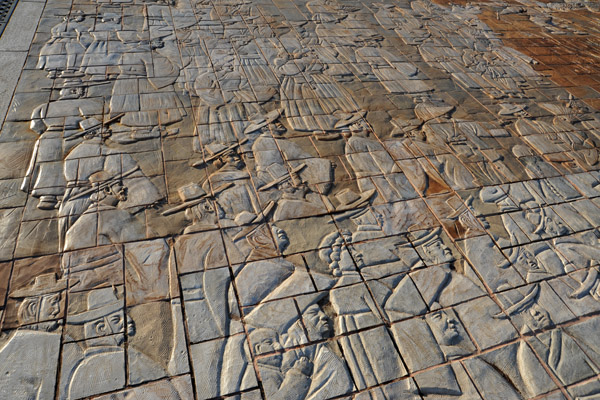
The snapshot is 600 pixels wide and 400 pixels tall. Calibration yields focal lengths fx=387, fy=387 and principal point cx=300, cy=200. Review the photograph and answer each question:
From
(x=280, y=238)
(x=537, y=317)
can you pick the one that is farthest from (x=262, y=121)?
(x=537, y=317)

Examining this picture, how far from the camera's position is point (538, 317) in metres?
3.65

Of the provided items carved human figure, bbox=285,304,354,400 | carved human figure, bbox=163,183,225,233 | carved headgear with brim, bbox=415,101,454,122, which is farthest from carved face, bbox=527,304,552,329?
carved headgear with brim, bbox=415,101,454,122

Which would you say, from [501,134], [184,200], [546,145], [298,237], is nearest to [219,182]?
[184,200]

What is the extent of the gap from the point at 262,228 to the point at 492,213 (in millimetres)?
2768

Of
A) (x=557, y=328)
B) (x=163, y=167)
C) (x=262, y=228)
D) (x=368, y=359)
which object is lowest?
(x=557, y=328)

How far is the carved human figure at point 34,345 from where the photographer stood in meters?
2.84

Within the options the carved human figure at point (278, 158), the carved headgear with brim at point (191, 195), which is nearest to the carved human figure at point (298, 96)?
the carved human figure at point (278, 158)

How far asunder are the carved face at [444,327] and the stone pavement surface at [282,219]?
0.07 feet

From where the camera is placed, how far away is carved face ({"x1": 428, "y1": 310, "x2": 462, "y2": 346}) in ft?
11.2

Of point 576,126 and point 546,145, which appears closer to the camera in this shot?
point 546,145

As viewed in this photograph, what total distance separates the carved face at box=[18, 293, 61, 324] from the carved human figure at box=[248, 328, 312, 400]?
1659 mm

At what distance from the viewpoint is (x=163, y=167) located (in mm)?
4676

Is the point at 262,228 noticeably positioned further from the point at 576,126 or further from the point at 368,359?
the point at 576,126

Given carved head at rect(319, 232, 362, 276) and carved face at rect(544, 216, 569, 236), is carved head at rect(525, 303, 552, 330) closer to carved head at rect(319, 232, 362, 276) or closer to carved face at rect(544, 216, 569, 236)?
carved face at rect(544, 216, 569, 236)
